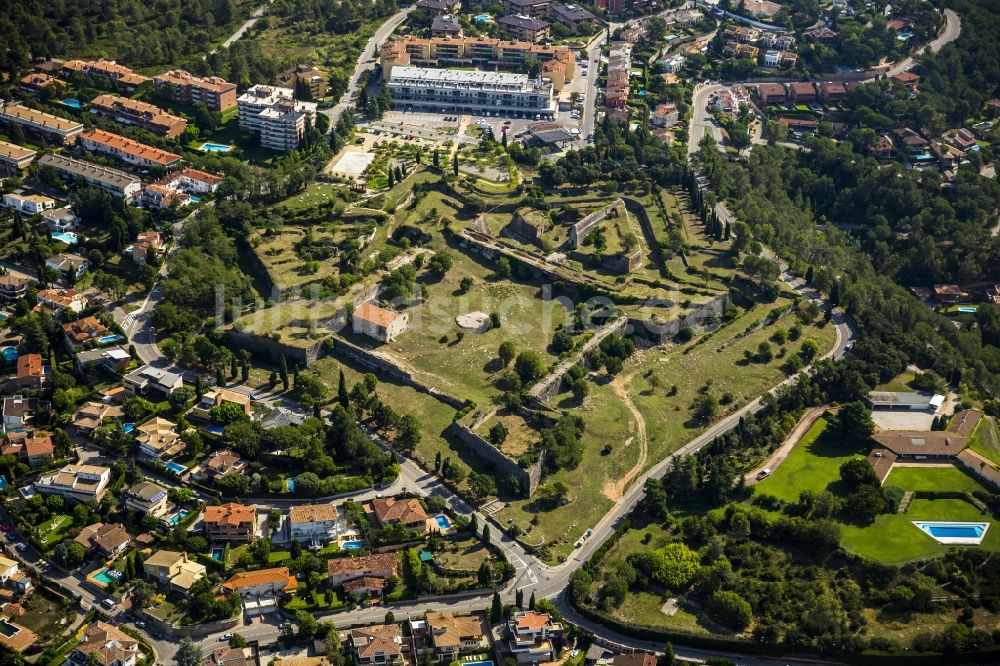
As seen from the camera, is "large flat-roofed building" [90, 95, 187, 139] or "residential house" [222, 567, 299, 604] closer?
"residential house" [222, 567, 299, 604]

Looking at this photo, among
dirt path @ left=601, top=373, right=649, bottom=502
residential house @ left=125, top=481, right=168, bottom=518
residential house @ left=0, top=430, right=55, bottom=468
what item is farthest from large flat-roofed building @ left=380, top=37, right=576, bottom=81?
residential house @ left=125, top=481, right=168, bottom=518

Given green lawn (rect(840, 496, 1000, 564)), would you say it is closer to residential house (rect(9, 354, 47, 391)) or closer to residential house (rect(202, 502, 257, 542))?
residential house (rect(202, 502, 257, 542))

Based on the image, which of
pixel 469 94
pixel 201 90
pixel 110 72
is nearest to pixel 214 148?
pixel 201 90

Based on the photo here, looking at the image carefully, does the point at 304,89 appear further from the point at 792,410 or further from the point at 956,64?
the point at 956,64

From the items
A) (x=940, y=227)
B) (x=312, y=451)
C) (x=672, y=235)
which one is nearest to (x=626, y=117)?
(x=672, y=235)

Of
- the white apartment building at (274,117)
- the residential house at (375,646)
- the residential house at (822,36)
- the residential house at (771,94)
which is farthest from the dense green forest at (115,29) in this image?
the residential house at (375,646)
